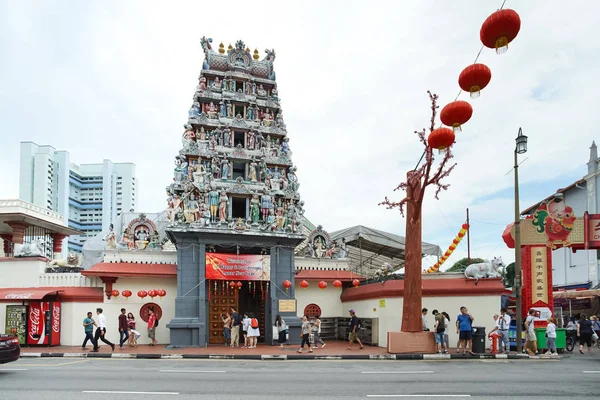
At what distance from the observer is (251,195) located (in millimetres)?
26062

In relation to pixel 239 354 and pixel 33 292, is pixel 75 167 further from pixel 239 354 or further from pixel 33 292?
pixel 239 354

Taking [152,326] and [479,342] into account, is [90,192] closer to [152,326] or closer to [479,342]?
[152,326]

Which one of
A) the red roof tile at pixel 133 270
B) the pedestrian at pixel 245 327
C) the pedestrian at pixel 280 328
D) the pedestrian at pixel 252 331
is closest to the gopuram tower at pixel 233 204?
the pedestrian at pixel 280 328

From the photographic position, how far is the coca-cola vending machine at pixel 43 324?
22125 millimetres

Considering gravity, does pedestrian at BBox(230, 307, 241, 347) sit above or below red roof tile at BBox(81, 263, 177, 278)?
below

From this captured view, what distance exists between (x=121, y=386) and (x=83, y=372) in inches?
120

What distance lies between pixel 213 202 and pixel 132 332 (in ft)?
21.9

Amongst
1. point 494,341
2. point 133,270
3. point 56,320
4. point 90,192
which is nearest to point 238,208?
point 133,270

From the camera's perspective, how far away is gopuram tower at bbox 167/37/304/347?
2338cm

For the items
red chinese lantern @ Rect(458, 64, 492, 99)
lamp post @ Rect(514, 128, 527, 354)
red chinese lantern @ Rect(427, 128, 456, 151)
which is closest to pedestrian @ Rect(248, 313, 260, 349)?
lamp post @ Rect(514, 128, 527, 354)

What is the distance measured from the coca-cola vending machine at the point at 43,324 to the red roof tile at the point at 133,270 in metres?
2.06

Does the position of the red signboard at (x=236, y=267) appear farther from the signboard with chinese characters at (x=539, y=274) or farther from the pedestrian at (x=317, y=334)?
the signboard with chinese characters at (x=539, y=274)

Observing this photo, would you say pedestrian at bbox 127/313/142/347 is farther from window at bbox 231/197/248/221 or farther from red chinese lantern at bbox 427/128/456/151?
red chinese lantern at bbox 427/128/456/151

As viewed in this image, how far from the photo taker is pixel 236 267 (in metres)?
23.5
